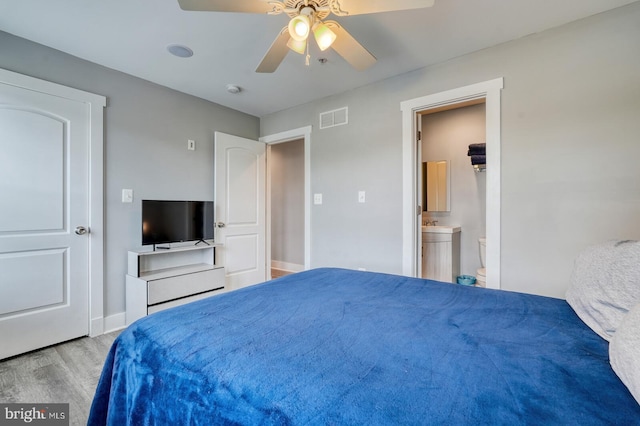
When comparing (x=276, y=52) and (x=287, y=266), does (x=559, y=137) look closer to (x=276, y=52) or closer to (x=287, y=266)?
(x=276, y=52)

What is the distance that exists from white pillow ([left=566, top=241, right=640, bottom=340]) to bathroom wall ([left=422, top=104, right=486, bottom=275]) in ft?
8.80

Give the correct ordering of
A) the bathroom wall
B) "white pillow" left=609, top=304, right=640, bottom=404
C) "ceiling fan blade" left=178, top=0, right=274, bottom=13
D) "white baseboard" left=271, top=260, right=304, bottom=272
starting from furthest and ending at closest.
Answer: "white baseboard" left=271, top=260, right=304, bottom=272
the bathroom wall
"ceiling fan blade" left=178, top=0, right=274, bottom=13
"white pillow" left=609, top=304, right=640, bottom=404

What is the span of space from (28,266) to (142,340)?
2146mm

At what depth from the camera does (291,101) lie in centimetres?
363

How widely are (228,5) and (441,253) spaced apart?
10.9 feet

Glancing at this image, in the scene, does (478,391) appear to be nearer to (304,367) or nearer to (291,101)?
(304,367)

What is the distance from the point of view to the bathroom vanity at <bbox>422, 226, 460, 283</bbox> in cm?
360

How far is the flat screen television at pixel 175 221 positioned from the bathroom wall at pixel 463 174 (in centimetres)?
305

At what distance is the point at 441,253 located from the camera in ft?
12.0

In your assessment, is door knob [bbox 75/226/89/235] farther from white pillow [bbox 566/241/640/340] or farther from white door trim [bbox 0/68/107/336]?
white pillow [bbox 566/241/640/340]

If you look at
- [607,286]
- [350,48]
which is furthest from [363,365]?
[350,48]

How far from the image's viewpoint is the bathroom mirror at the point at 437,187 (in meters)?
3.94

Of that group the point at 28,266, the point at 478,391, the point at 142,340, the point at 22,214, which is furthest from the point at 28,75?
the point at 478,391

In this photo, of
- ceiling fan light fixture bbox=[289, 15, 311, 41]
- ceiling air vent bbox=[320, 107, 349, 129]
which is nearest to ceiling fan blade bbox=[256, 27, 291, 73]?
ceiling fan light fixture bbox=[289, 15, 311, 41]
